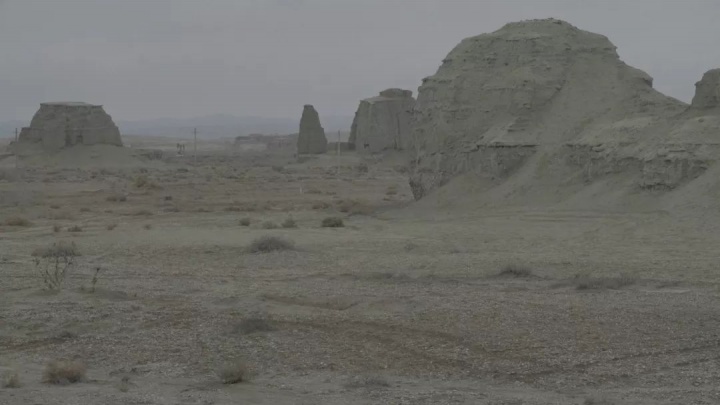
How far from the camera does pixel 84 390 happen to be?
896 cm

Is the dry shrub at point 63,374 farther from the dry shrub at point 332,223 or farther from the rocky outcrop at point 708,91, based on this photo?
the rocky outcrop at point 708,91

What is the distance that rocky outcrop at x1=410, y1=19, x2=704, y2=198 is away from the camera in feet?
71.6

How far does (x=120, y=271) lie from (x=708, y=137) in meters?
12.8

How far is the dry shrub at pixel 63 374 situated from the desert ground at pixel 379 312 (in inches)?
2.1

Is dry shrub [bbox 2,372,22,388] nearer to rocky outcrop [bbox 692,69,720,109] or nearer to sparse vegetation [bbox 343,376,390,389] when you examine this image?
sparse vegetation [bbox 343,376,390,389]

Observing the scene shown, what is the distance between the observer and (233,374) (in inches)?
363

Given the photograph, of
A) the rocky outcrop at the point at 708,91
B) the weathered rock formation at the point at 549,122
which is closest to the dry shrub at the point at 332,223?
the weathered rock formation at the point at 549,122

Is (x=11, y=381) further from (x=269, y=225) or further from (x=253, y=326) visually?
(x=269, y=225)

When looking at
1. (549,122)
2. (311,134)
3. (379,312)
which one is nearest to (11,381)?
(379,312)

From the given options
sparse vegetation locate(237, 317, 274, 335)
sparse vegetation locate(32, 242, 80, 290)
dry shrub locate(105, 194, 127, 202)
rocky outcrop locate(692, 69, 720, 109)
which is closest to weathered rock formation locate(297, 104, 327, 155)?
dry shrub locate(105, 194, 127, 202)

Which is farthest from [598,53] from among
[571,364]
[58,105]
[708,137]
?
[58,105]

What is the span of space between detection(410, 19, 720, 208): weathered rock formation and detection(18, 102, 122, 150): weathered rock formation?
1384 inches

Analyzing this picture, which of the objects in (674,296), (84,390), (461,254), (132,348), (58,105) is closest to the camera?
(84,390)

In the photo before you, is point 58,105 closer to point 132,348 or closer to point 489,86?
point 489,86
